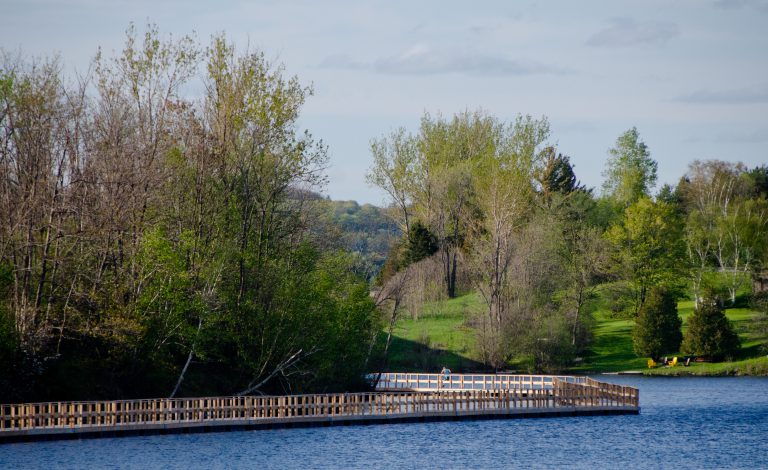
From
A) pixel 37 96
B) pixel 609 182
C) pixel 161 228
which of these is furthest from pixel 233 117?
pixel 609 182

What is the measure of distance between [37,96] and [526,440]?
29953 millimetres

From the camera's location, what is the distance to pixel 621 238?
109 m

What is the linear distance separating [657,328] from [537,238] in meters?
12.8

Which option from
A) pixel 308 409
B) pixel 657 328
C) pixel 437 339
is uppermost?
pixel 657 328

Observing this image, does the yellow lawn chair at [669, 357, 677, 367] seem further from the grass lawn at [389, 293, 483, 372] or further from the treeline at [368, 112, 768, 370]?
the grass lawn at [389, 293, 483, 372]

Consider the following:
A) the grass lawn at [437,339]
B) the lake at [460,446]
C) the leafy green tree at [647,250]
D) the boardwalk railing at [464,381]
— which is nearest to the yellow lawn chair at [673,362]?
the leafy green tree at [647,250]

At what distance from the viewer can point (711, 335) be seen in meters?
93.8

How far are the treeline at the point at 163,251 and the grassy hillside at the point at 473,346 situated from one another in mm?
25306

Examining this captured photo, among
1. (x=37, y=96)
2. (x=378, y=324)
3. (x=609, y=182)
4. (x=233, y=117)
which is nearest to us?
(x=37, y=96)

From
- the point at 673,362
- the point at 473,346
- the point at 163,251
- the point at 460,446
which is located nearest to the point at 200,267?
the point at 163,251

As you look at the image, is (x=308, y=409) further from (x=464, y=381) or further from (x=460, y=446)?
(x=464, y=381)

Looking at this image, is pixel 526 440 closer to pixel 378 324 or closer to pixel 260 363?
pixel 260 363

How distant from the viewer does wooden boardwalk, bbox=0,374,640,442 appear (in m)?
51.3

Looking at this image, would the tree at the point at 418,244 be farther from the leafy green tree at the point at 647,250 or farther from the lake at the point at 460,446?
the lake at the point at 460,446
